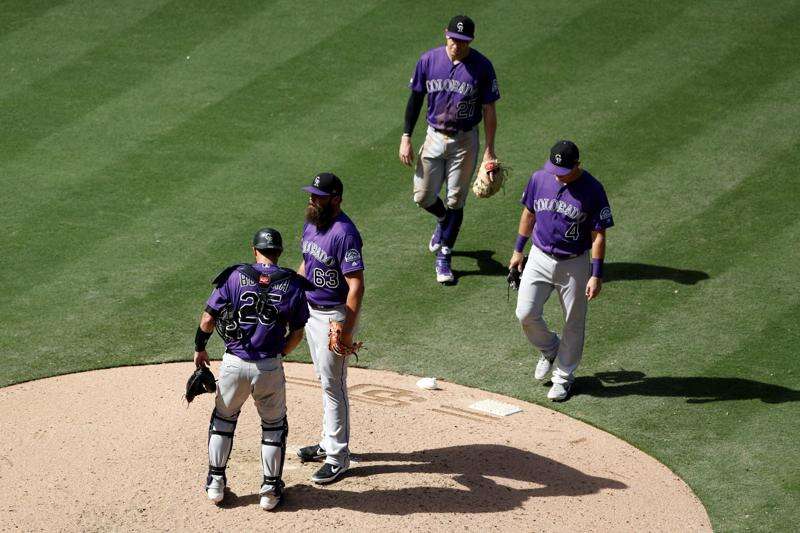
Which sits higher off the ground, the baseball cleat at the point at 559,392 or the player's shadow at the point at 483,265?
the baseball cleat at the point at 559,392

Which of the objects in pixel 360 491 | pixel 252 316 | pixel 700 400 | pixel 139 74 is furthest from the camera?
pixel 139 74

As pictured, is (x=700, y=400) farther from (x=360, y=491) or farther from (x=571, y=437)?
(x=360, y=491)

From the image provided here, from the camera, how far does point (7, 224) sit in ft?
36.6

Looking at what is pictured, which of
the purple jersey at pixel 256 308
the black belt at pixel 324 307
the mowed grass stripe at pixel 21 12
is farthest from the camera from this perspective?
the mowed grass stripe at pixel 21 12

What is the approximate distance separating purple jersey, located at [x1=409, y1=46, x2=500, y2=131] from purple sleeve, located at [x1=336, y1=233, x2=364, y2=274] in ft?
11.5

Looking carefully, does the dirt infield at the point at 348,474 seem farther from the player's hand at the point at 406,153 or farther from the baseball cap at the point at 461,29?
the baseball cap at the point at 461,29

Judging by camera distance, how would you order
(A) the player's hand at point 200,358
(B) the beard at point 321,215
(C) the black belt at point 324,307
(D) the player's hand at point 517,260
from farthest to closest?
(D) the player's hand at point 517,260 → (C) the black belt at point 324,307 → (B) the beard at point 321,215 → (A) the player's hand at point 200,358

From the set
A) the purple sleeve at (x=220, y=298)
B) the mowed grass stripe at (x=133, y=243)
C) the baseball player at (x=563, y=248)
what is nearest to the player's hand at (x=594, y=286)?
the baseball player at (x=563, y=248)

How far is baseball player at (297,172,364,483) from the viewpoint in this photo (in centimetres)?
682

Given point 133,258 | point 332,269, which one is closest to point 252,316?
point 332,269

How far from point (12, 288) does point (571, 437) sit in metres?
5.47

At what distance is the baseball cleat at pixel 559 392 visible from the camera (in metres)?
8.37

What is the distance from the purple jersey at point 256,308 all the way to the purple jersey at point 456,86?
4.00m

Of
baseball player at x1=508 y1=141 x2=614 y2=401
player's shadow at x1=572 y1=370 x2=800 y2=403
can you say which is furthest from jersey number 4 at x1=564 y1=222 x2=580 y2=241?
player's shadow at x1=572 y1=370 x2=800 y2=403
